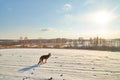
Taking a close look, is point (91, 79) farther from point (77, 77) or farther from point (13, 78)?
point (13, 78)

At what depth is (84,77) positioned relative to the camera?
9867 mm

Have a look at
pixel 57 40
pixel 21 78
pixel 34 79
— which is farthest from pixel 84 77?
pixel 57 40

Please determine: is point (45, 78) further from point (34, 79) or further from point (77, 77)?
point (77, 77)

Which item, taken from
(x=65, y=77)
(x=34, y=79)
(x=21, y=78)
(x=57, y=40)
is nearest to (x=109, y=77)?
(x=65, y=77)

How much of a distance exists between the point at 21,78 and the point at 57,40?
101 m

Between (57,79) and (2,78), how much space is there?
345cm

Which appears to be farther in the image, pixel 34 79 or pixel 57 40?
pixel 57 40

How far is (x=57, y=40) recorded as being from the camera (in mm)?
111000

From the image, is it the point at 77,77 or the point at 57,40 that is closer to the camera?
the point at 77,77

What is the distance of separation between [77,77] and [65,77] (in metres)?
0.75

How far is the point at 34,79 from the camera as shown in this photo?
947 cm

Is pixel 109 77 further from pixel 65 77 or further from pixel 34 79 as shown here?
pixel 34 79

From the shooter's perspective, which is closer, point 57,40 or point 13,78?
point 13,78

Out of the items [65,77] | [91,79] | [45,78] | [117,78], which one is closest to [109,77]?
[117,78]
